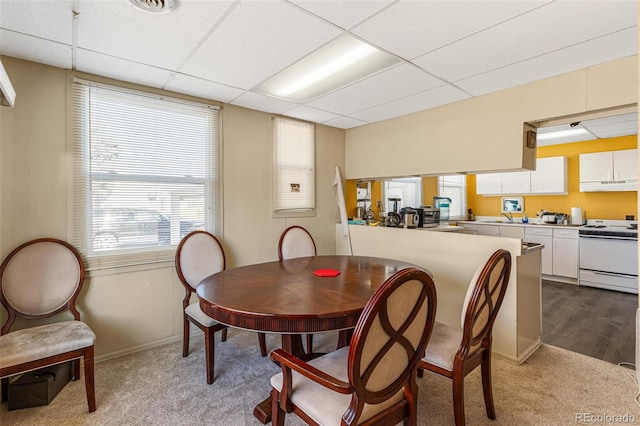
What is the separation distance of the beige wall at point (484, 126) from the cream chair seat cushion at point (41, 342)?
3.31 metres

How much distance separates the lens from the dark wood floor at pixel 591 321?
2.78m

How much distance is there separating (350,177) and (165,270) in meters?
2.64

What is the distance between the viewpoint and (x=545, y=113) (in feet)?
8.23

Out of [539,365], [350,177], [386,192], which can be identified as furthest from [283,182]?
[539,365]

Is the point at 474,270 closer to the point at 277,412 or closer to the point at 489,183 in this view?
the point at 277,412

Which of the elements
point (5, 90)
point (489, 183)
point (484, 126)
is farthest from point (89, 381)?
point (489, 183)

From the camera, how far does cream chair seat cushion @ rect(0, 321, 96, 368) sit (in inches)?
67.8

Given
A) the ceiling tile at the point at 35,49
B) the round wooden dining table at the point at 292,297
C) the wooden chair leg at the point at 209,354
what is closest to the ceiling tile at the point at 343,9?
the round wooden dining table at the point at 292,297

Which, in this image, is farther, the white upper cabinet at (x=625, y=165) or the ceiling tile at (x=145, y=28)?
the white upper cabinet at (x=625, y=165)

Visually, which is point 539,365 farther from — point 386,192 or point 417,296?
point 386,192

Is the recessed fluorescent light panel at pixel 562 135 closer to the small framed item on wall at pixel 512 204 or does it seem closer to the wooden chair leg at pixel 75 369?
the small framed item on wall at pixel 512 204

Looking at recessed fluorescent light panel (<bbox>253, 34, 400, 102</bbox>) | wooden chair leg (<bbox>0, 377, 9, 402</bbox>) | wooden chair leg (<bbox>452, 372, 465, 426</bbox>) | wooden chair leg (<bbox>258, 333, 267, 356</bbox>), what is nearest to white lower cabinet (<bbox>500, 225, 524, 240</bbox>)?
recessed fluorescent light panel (<bbox>253, 34, 400, 102</bbox>)

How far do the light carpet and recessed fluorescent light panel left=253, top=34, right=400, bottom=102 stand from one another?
243 centimetres

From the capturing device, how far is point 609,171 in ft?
15.8
